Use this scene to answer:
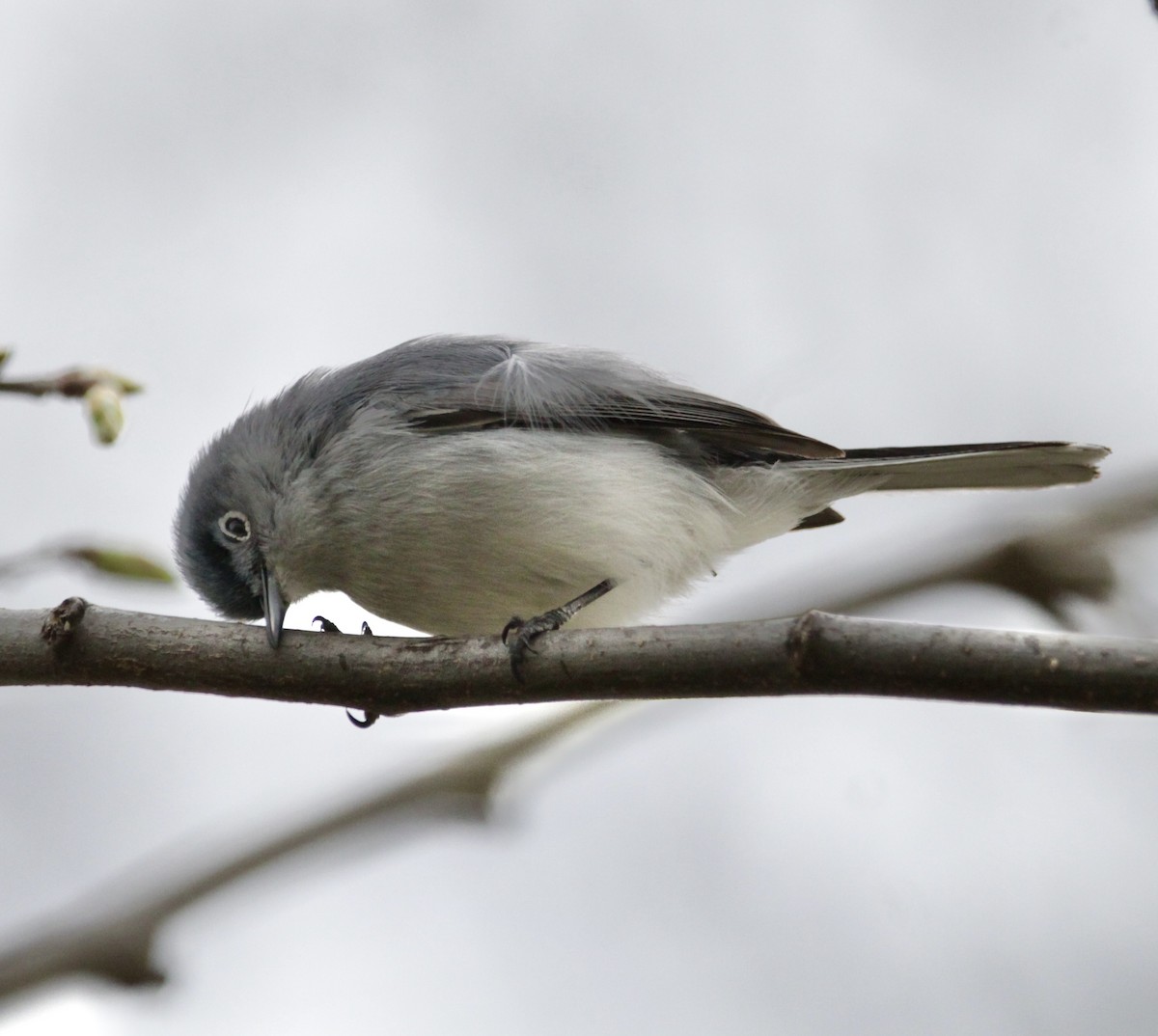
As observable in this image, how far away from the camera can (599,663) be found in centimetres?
240

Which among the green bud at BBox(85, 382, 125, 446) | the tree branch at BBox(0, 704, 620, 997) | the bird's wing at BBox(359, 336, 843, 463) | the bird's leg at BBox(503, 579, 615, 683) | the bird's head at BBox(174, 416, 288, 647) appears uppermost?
the green bud at BBox(85, 382, 125, 446)

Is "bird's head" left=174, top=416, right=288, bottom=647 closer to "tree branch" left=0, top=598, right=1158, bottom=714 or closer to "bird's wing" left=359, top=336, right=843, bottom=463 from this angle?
"bird's wing" left=359, top=336, right=843, bottom=463

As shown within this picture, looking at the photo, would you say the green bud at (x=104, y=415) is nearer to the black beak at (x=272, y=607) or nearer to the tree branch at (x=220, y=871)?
the black beak at (x=272, y=607)

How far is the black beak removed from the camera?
2.77m

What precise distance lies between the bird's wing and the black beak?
0.64 metres

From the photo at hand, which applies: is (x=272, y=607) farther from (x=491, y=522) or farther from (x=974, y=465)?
(x=974, y=465)

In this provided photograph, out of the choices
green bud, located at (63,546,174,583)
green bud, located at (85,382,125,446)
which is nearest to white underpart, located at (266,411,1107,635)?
green bud, located at (63,546,174,583)

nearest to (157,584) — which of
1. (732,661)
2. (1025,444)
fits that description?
(732,661)

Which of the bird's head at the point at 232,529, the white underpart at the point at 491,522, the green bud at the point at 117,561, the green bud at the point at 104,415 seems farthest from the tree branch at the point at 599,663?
the bird's head at the point at 232,529

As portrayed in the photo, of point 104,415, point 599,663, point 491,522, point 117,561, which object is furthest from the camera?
point 491,522

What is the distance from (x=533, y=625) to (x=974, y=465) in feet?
5.22

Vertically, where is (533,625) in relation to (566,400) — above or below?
below

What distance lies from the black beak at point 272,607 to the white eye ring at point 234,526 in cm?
14

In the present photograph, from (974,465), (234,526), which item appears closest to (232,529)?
(234,526)
